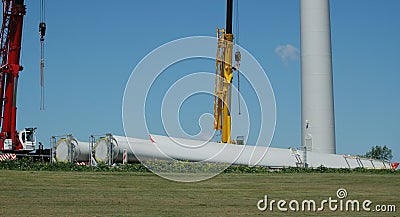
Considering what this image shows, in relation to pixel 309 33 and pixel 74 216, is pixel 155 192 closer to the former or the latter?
pixel 74 216

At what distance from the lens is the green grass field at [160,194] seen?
51.9ft

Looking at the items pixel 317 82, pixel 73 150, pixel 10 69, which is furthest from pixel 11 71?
pixel 317 82

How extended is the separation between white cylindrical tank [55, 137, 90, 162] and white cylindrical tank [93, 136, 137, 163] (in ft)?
5.90

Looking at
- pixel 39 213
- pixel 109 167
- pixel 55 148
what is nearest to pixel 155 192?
pixel 39 213

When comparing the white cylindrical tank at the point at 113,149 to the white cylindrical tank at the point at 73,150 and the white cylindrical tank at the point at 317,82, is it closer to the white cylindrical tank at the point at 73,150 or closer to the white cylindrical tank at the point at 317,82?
the white cylindrical tank at the point at 73,150

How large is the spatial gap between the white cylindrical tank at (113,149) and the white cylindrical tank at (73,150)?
5.90 ft

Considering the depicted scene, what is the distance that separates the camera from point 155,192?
66.1 feet

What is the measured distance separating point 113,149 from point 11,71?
13.2m

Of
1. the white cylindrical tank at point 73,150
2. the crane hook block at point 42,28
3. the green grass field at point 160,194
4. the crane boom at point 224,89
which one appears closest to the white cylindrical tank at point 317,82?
the crane boom at point 224,89

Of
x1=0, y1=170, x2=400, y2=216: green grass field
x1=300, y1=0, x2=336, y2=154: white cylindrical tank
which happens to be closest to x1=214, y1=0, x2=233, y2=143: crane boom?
x1=300, y1=0, x2=336, y2=154: white cylindrical tank

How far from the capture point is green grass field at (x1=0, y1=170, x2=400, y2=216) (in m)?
15.8

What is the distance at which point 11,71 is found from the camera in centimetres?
4722

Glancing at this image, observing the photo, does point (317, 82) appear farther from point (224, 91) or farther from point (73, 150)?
point (73, 150)

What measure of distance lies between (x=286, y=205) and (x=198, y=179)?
32.0 ft
